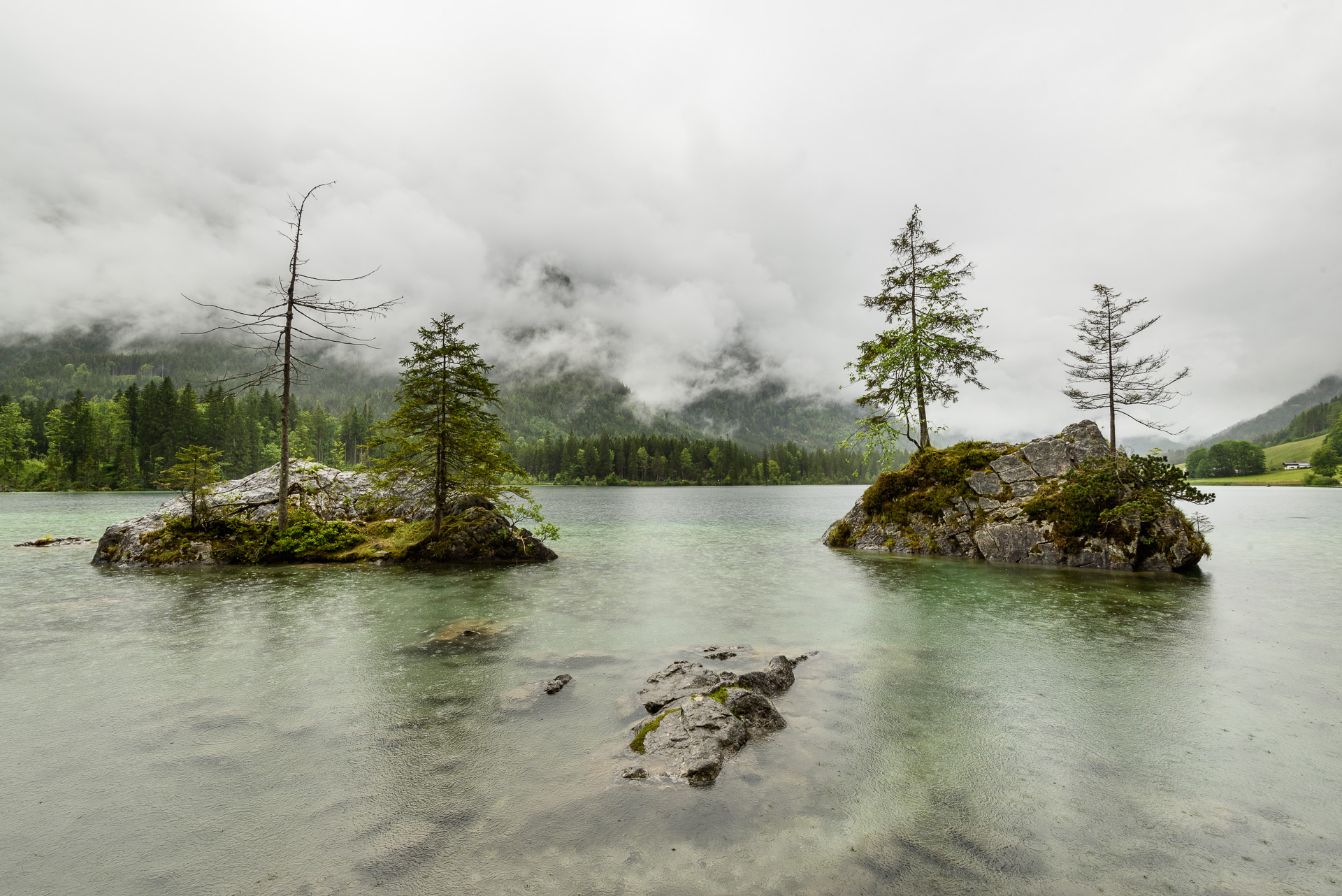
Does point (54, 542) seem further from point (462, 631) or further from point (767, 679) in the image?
point (767, 679)

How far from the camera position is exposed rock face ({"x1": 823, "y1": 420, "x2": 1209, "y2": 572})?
19906 mm

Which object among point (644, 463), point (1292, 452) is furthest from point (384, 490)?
point (1292, 452)

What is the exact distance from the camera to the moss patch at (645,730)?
21.8ft

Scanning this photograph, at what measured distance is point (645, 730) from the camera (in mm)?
6961

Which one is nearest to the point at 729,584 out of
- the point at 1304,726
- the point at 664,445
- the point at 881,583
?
the point at 881,583

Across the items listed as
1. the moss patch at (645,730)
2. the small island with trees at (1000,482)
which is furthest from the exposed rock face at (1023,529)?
the moss patch at (645,730)

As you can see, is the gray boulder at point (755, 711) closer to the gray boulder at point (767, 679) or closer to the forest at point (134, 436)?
the gray boulder at point (767, 679)

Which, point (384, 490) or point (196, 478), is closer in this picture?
point (196, 478)

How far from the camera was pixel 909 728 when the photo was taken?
7090 mm

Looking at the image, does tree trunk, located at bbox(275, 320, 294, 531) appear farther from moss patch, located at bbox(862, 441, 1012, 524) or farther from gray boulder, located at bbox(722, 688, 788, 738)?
moss patch, located at bbox(862, 441, 1012, 524)

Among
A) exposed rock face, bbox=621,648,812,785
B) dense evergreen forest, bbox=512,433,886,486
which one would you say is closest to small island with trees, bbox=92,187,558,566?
exposed rock face, bbox=621,648,812,785

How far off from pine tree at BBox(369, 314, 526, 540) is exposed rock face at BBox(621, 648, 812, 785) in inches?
600

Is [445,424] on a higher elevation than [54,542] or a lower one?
higher

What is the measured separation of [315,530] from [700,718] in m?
22.0
